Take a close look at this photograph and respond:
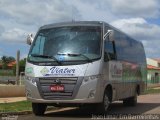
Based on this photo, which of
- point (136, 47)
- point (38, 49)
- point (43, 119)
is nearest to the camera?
point (43, 119)

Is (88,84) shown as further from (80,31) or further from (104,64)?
(80,31)

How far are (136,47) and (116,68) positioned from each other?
5.83m

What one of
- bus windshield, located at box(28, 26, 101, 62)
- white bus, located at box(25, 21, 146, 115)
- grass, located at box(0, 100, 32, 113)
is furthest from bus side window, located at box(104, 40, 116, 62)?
grass, located at box(0, 100, 32, 113)

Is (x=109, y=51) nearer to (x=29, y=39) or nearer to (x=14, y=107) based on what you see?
(x=29, y=39)

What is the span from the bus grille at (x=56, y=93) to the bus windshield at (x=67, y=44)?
24.9 inches

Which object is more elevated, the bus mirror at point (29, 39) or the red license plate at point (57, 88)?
the bus mirror at point (29, 39)

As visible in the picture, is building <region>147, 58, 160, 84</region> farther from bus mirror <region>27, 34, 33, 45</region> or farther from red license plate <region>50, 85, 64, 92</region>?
red license plate <region>50, 85, 64, 92</region>

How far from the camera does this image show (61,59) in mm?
14000

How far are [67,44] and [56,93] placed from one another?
1.63 metres

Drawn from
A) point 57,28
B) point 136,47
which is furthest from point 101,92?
point 136,47

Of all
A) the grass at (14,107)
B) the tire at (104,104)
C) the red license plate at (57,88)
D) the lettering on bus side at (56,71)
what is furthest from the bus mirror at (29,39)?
the tire at (104,104)

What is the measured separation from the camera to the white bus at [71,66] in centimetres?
1376

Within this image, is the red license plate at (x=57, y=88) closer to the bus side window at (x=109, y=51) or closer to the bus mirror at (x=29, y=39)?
the bus side window at (x=109, y=51)

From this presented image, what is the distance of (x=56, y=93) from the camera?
13844 millimetres
